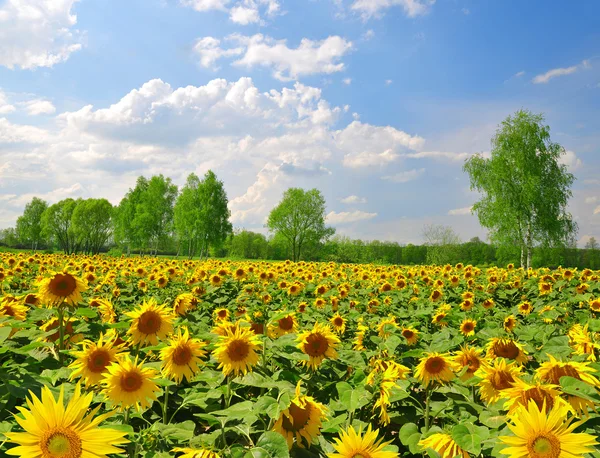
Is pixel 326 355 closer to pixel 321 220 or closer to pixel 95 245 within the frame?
pixel 321 220

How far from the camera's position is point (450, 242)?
66750mm

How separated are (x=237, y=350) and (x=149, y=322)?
0.95 m

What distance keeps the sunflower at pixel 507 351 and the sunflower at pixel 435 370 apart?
561mm

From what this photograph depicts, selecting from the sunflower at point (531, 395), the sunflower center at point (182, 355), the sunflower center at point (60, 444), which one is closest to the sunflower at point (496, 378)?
the sunflower at point (531, 395)

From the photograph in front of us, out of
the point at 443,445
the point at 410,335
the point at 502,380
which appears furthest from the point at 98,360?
the point at 410,335

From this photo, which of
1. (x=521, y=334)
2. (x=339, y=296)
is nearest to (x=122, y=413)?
(x=521, y=334)

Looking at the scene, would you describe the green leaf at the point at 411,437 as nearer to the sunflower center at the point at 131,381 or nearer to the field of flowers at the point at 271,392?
the field of flowers at the point at 271,392

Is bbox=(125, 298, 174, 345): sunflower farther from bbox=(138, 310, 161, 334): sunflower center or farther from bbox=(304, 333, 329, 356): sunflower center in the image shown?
bbox=(304, 333, 329, 356): sunflower center

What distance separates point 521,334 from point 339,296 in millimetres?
4130

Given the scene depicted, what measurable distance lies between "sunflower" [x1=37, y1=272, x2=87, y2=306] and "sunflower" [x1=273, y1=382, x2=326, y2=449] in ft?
8.15

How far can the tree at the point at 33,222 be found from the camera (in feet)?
306

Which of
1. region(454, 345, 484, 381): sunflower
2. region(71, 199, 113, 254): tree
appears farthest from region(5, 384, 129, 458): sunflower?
region(71, 199, 113, 254): tree

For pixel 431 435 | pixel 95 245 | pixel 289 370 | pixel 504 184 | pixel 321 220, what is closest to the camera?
pixel 431 435

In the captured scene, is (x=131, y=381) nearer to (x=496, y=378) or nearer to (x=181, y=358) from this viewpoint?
(x=181, y=358)
